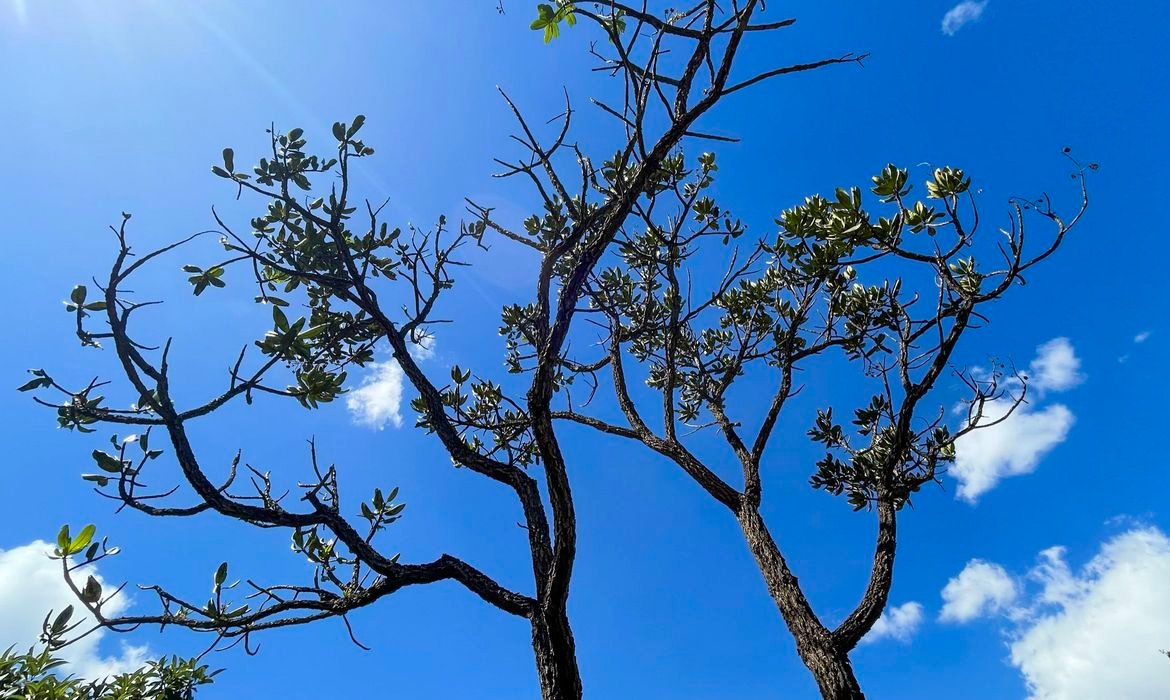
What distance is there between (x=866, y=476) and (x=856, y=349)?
1682mm

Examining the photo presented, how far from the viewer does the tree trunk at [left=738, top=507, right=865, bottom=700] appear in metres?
3.43

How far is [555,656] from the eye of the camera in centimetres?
298

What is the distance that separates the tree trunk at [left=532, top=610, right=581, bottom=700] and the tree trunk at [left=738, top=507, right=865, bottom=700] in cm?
168

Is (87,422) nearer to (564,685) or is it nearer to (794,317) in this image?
(564,685)

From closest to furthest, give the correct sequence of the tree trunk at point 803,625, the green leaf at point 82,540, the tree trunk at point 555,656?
the green leaf at point 82,540 < the tree trunk at point 555,656 < the tree trunk at point 803,625

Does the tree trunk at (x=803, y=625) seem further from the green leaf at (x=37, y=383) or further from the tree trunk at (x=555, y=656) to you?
the green leaf at (x=37, y=383)

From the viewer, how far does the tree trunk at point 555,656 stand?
291 centimetres

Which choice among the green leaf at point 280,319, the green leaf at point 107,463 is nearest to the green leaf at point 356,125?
the green leaf at point 280,319

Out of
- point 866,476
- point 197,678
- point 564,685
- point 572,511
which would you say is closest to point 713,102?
point 572,511

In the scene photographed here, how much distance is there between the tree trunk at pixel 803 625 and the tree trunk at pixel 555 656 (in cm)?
168

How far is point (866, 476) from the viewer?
15.8 feet

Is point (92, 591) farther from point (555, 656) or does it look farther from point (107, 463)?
point (555, 656)

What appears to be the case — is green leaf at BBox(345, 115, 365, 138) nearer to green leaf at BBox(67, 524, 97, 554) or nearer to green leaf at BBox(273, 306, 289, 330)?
green leaf at BBox(273, 306, 289, 330)

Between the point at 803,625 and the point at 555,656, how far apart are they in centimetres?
188
